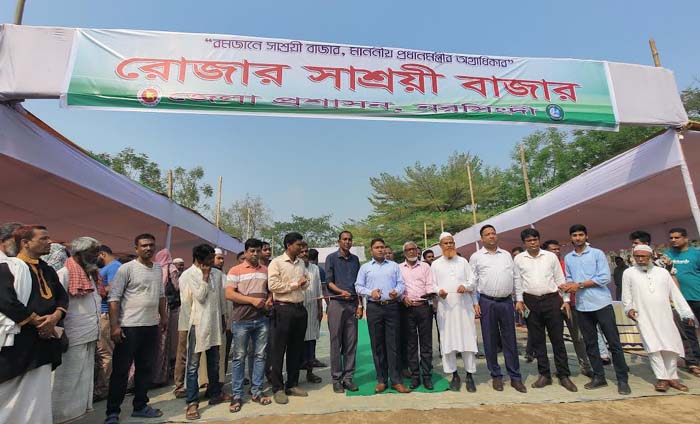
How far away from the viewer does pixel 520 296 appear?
12.0 ft

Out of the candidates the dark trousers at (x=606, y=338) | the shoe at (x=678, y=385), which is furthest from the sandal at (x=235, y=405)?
the shoe at (x=678, y=385)

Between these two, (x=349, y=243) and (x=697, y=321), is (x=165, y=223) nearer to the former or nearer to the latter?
(x=349, y=243)

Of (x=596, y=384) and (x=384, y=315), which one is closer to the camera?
(x=596, y=384)

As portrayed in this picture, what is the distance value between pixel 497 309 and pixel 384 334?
1.14 meters

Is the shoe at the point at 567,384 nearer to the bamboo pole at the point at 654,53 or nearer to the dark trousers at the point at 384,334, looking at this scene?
the dark trousers at the point at 384,334

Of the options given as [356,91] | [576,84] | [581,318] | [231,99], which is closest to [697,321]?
[581,318]

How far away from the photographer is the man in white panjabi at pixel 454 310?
351 cm

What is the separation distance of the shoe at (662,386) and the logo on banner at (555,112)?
285 centimetres

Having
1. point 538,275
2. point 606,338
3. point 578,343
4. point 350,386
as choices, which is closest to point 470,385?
point 350,386

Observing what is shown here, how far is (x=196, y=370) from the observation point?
3070 mm

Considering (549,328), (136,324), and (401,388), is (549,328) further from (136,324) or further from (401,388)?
(136,324)

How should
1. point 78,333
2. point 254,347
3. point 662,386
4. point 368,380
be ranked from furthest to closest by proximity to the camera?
point 368,380, point 254,347, point 662,386, point 78,333

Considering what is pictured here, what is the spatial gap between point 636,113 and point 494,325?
3066 millimetres

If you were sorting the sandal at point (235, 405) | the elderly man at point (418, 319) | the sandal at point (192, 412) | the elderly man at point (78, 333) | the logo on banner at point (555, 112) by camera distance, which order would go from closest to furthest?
the elderly man at point (78, 333)
the sandal at point (192, 412)
the sandal at point (235, 405)
the elderly man at point (418, 319)
the logo on banner at point (555, 112)
